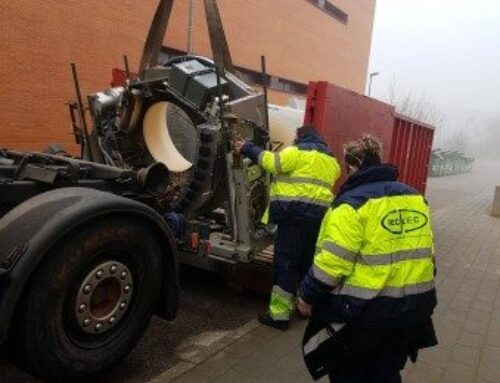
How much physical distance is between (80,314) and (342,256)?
153cm

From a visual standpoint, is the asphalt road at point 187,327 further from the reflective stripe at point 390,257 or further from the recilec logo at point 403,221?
the recilec logo at point 403,221

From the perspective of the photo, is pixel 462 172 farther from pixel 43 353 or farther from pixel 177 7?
pixel 43 353

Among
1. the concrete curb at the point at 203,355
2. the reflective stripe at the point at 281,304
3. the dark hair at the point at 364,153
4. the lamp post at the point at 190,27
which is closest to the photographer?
the dark hair at the point at 364,153

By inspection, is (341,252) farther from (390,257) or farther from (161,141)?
(161,141)

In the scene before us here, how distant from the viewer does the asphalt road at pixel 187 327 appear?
3.64m

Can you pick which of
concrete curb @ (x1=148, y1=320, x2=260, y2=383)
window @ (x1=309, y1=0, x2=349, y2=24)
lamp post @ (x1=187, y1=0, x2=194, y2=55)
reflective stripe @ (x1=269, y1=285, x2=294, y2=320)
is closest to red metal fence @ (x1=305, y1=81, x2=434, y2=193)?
reflective stripe @ (x1=269, y1=285, x2=294, y2=320)

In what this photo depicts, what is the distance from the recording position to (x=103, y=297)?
332 cm

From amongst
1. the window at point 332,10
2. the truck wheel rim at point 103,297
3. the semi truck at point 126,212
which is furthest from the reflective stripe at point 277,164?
the window at point 332,10

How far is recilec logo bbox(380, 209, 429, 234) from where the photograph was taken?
8.47 feet

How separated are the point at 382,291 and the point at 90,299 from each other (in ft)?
5.39

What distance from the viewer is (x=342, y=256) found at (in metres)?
2.56

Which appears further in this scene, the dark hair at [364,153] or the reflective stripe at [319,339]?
the dark hair at [364,153]

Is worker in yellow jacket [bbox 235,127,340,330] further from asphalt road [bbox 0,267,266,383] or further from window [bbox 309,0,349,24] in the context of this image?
window [bbox 309,0,349,24]

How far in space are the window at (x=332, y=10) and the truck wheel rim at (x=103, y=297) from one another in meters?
23.6
